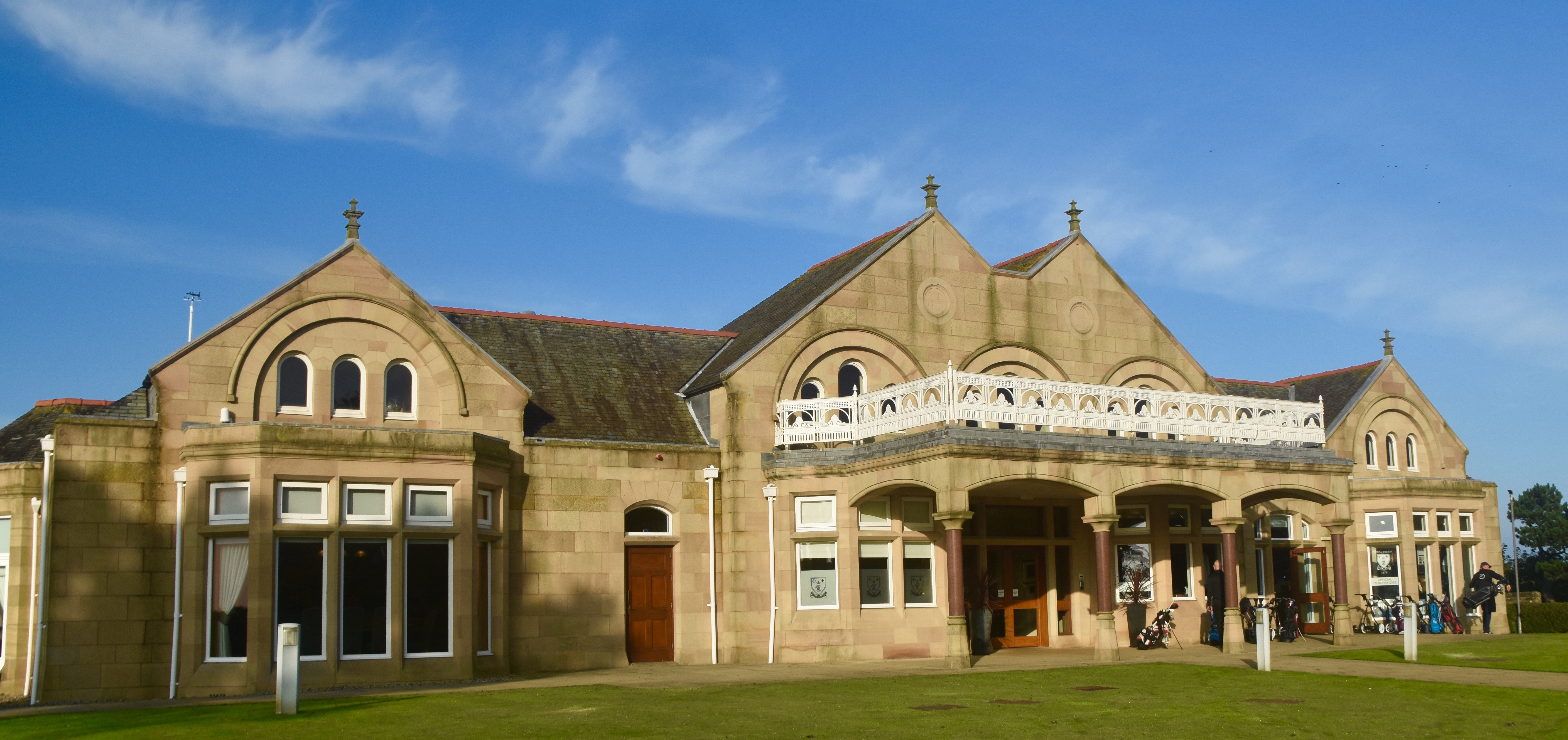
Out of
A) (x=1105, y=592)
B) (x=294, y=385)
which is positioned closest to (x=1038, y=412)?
(x=1105, y=592)

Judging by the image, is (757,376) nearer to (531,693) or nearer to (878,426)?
(878,426)

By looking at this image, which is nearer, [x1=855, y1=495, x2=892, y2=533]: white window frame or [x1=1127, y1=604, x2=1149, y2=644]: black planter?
[x1=855, y1=495, x2=892, y2=533]: white window frame

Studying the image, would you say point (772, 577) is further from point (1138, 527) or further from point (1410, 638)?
point (1410, 638)

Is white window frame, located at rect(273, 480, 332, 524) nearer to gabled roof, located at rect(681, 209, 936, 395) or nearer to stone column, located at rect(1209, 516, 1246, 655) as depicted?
gabled roof, located at rect(681, 209, 936, 395)

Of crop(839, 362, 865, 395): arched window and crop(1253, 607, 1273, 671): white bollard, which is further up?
crop(839, 362, 865, 395): arched window

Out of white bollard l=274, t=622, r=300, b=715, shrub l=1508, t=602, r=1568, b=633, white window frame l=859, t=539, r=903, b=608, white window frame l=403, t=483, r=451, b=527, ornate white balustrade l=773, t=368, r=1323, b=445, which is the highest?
ornate white balustrade l=773, t=368, r=1323, b=445

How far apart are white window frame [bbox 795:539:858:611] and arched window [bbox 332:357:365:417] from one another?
801 cm

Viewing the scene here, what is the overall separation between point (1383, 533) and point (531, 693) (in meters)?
22.3

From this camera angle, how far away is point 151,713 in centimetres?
1617

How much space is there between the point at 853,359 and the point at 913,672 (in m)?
7.33

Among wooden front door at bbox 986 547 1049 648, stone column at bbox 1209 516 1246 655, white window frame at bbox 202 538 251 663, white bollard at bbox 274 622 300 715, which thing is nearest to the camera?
white bollard at bbox 274 622 300 715

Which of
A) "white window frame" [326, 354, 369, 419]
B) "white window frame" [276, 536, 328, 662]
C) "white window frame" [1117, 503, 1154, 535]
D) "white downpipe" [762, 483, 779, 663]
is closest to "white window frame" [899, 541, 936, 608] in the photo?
"white downpipe" [762, 483, 779, 663]

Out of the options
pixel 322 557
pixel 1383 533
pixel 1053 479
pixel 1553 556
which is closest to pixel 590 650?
pixel 322 557

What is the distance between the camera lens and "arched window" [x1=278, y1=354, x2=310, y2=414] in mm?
22016
